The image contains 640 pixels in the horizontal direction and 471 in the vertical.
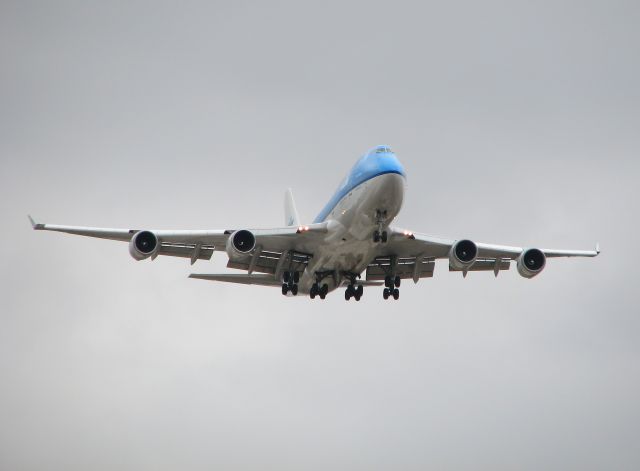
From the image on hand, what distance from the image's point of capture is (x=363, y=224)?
42.2m

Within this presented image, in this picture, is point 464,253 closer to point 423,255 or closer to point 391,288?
point 423,255

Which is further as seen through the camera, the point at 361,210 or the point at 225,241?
the point at 225,241

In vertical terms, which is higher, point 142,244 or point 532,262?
point 532,262

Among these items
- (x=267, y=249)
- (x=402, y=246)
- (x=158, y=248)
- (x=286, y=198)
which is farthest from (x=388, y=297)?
(x=286, y=198)

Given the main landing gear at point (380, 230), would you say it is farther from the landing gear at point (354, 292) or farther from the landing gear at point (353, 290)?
the landing gear at point (354, 292)

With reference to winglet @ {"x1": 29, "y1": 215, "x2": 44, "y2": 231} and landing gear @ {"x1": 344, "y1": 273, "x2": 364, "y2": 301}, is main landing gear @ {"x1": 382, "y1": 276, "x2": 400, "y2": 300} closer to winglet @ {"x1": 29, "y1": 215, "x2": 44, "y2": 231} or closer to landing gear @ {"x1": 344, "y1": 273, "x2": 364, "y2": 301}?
landing gear @ {"x1": 344, "y1": 273, "x2": 364, "y2": 301}

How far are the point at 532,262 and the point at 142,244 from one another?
18.2 meters

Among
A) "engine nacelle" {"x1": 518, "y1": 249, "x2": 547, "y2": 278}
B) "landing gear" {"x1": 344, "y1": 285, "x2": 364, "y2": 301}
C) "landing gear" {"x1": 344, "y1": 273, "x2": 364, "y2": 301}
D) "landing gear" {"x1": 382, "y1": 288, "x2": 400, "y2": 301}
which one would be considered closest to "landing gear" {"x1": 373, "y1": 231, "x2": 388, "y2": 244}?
"landing gear" {"x1": 344, "y1": 273, "x2": 364, "y2": 301}

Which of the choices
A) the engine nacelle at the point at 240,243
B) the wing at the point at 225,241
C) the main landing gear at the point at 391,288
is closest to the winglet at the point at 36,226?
the wing at the point at 225,241

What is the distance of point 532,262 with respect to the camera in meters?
47.1

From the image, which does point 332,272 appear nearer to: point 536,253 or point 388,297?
point 388,297

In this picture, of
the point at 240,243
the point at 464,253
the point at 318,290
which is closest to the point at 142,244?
the point at 240,243

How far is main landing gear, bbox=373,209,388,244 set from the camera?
4175 cm

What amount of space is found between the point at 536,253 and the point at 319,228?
10.8 m
